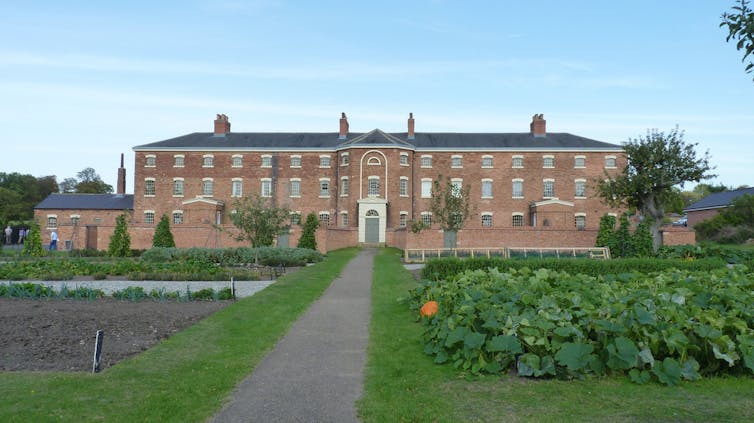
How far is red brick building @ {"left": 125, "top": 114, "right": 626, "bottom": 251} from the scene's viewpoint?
44.8m

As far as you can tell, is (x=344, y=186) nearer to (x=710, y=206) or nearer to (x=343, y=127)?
(x=343, y=127)

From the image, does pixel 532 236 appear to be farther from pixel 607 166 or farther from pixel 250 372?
pixel 250 372

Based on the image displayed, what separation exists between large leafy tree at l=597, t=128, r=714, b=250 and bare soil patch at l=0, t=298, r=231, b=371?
26.2 meters

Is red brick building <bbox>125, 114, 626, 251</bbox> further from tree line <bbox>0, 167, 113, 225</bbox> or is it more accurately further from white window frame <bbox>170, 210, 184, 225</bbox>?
tree line <bbox>0, 167, 113, 225</bbox>

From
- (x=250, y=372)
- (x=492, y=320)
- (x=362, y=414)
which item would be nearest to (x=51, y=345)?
(x=250, y=372)

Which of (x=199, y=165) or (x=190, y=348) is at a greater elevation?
(x=199, y=165)

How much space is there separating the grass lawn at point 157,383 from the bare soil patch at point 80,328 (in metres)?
0.46

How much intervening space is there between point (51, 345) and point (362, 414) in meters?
5.34

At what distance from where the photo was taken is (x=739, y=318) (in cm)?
734

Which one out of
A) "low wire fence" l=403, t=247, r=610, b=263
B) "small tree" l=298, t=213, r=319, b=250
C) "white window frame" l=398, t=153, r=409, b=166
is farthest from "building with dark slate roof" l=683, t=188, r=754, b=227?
"small tree" l=298, t=213, r=319, b=250

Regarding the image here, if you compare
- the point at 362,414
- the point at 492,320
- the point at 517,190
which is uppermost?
the point at 517,190

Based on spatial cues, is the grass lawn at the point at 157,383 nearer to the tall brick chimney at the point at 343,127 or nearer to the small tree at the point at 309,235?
the small tree at the point at 309,235

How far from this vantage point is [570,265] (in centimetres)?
1742

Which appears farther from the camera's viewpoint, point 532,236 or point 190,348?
point 532,236
